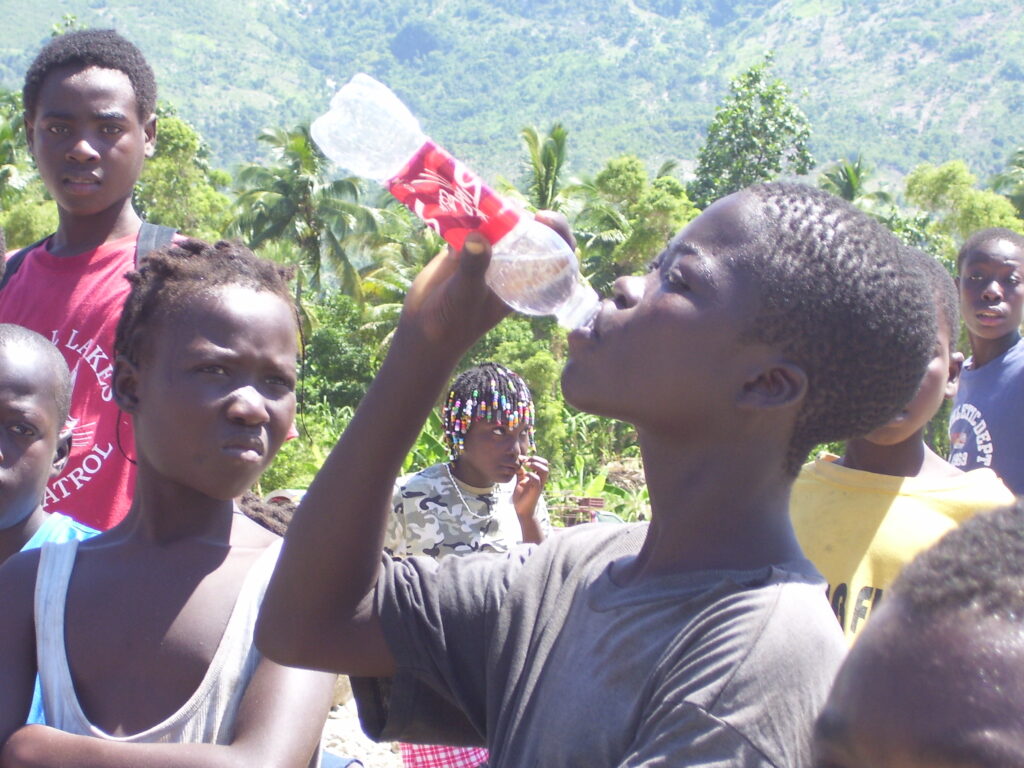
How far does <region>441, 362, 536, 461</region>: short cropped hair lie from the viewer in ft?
16.0

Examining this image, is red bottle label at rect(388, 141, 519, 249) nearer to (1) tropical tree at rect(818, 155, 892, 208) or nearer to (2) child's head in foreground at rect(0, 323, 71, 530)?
(2) child's head in foreground at rect(0, 323, 71, 530)

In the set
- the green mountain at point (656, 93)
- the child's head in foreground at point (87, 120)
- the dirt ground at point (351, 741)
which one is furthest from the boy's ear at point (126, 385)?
the green mountain at point (656, 93)

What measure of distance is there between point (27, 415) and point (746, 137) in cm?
4356

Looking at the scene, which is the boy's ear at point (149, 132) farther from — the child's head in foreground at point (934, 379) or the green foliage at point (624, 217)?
the green foliage at point (624, 217)

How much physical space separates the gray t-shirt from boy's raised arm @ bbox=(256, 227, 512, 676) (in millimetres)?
58

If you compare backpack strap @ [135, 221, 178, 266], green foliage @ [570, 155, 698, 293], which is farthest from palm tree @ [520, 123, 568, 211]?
backpack strap @ [135, 221, 178, 266]

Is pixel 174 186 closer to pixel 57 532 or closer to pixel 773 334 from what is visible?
pixel 57 532

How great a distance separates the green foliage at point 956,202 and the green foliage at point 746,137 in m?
9.52

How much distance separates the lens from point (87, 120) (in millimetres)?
3393

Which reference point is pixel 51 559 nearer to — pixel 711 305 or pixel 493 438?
pixel 711 305

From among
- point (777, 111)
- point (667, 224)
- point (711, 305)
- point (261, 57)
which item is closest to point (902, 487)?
point (711, 305)

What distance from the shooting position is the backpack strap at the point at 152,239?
3.04m

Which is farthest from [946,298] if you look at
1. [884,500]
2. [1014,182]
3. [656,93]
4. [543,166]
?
[656,93]

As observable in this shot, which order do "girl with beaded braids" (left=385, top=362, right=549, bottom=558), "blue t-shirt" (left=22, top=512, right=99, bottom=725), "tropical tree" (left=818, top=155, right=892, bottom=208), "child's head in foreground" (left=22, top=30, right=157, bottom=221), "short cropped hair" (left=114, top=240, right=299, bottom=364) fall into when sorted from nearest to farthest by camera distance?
"short cropped hair" (left=114, top=240, right=299, bottom=364)
"blue t-shirt" (left=22, top=512, right=99, bottom=725)
"child's head in foreground" (left=22, top=30, right=157, bottom=221)
"girl with beaded braids" (left=385, top=362, right=549, bottom=558)
"tropical tree" (left=818, top=155, right=892, bottom=208)
